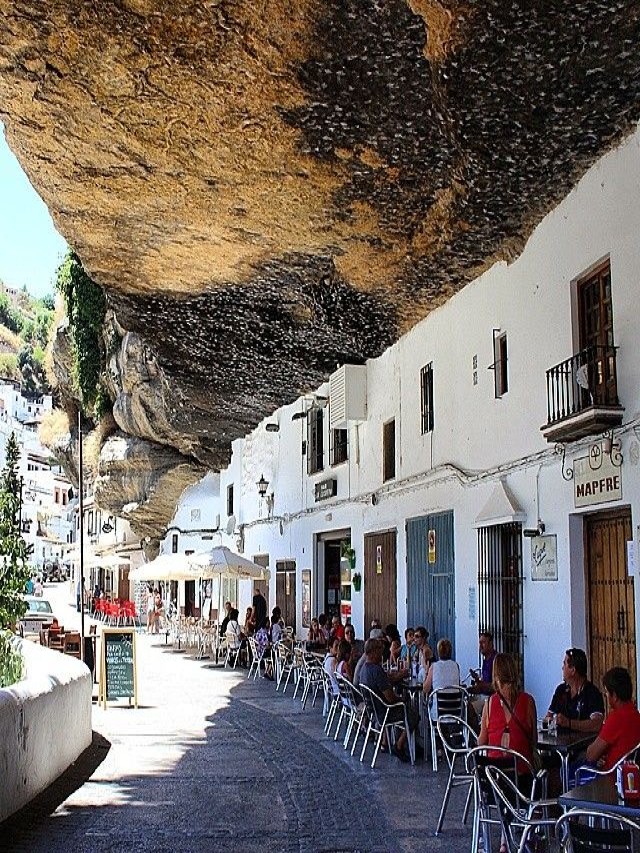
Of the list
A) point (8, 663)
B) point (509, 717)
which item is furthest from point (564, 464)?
point (8, 663)

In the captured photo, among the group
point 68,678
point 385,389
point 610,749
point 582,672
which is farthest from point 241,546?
point 610,749

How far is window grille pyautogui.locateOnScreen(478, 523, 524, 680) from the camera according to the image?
12.0 meters

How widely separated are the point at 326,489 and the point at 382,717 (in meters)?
10.4

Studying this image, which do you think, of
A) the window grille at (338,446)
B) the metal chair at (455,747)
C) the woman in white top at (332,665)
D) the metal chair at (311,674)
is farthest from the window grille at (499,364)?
the window grille at (338,446)

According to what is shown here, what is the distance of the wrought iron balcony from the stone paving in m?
3.62

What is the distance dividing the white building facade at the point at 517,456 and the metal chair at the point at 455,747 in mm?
1409

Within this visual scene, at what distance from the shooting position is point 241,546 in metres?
28.9

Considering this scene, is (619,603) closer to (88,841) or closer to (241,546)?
(88,841)

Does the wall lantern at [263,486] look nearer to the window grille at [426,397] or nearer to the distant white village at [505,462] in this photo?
the distant white village at [505,462]

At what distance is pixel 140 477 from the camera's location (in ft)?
120

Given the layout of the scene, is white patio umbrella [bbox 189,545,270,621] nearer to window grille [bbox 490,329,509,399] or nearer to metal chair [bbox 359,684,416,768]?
window grille [bbox 490,329,509,399]

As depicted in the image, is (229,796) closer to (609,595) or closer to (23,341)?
(609,595)

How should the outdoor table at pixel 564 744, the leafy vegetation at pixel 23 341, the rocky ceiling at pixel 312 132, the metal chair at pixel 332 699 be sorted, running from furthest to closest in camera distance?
1. the leafy vegetation at pixel 23 341
2. the metal chair at pixel 332 699
3. the rocky ceiling at pixel 312 132
4. the outdoor table at pixel 564 744

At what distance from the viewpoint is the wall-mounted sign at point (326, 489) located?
67.2ft
